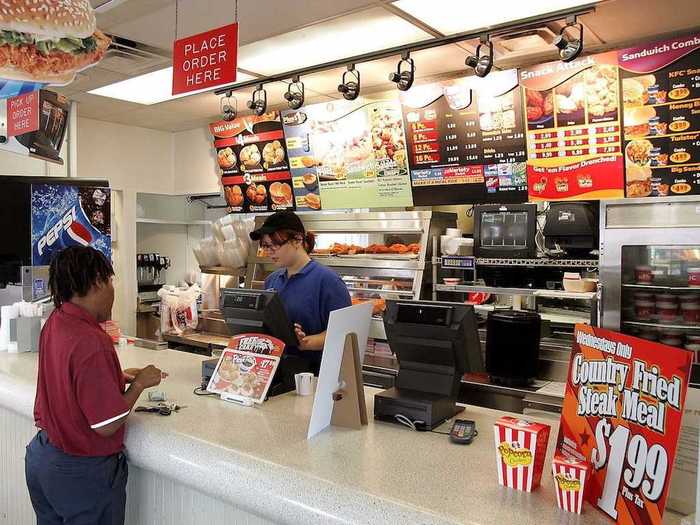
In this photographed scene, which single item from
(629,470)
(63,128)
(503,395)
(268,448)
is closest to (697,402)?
(629,470)

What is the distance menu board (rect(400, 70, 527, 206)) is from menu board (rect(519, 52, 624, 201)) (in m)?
0.11

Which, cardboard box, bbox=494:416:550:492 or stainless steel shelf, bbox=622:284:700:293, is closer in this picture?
cardboard box, bbox=494:416:550:492

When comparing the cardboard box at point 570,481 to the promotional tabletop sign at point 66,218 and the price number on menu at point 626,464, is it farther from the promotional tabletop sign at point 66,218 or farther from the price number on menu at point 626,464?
the promotional tabletop sign at point 66,218

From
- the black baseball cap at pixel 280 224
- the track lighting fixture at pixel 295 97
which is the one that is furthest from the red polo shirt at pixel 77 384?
the track lighting fixture at pixel 295 97

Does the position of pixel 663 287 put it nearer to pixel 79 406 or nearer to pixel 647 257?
pixel 647 257

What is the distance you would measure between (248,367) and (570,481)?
1.31 meters

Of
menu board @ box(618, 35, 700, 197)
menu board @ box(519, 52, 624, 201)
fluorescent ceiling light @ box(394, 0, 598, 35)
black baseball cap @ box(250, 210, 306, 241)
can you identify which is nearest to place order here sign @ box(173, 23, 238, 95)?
black baseball cap @ box(250, 210, 306, 241)

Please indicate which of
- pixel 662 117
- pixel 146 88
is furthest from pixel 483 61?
pixel 146 88

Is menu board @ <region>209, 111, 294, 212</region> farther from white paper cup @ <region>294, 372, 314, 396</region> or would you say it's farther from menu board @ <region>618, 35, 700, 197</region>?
white paper cup @ <region>294, 372, 314, 396</region>

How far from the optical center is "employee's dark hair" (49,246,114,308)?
6.10ft

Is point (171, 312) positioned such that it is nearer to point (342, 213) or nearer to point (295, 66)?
point (342, 213)

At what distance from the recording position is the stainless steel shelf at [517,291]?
3648 mm

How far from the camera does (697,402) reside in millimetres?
1314

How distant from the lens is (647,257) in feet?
11.5
